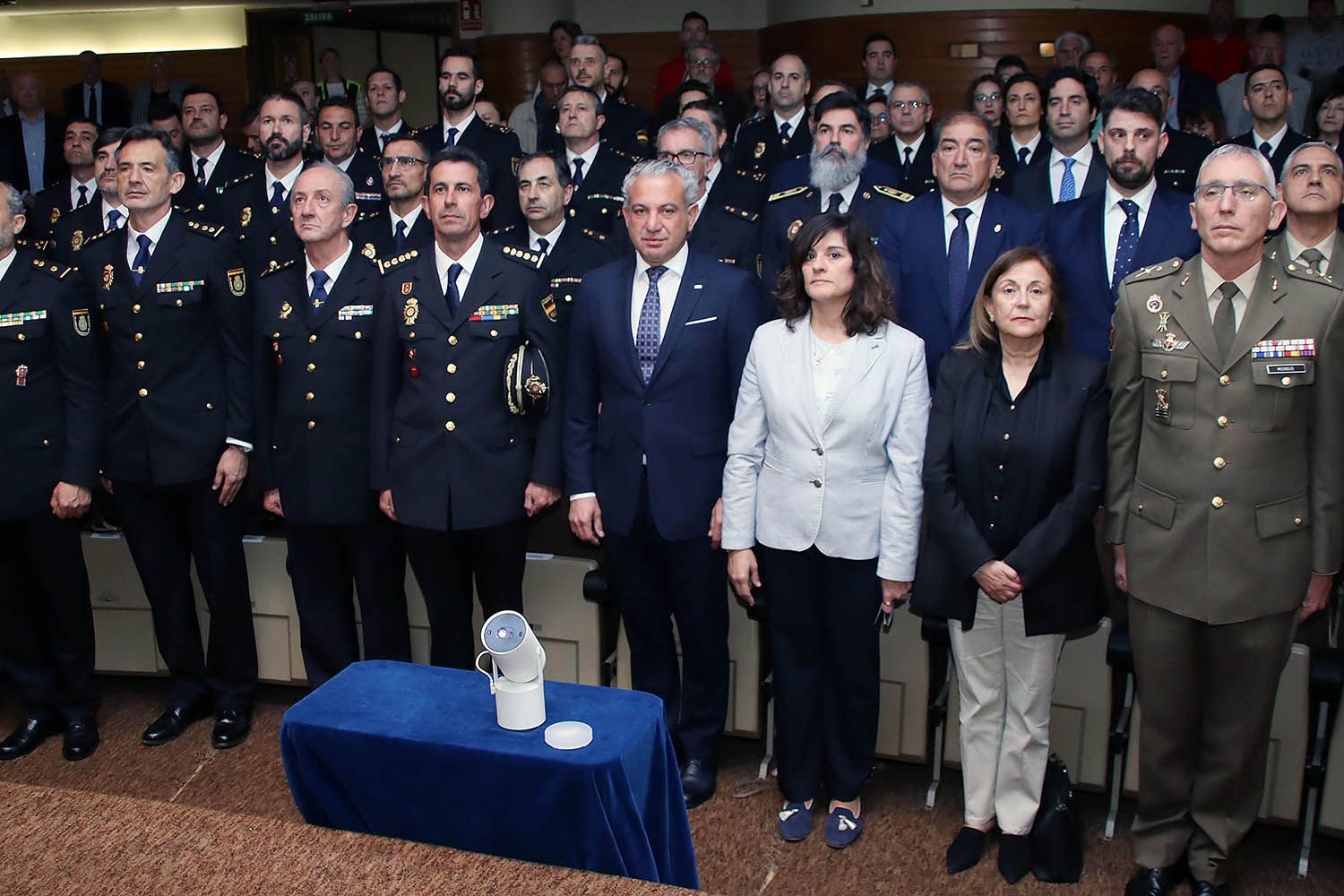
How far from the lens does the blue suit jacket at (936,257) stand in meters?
3.51

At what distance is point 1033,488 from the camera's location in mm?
2746

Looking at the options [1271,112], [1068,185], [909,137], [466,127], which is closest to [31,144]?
[466,127]

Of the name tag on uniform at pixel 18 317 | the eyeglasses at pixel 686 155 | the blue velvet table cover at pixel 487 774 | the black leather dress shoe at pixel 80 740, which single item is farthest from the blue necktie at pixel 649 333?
the black leather dress shoe at pixel 80 740

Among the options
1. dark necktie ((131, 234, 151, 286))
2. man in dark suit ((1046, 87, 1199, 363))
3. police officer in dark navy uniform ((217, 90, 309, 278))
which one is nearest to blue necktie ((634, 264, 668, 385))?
man in dark suit ((1046, 87, 1199, 363))

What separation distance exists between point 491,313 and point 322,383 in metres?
0.53

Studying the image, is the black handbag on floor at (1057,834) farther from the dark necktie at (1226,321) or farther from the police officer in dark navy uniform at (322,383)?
the police officer in dark navy uniform at (322,383)

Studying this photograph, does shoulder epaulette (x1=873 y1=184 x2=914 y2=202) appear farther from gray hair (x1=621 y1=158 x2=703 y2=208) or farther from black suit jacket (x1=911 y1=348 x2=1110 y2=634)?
black suit jacket (x1=911 y1=348 x2=1110 y2=634)

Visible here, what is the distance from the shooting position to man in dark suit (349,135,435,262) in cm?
431

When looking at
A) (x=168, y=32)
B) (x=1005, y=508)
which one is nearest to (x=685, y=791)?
(x=1005, y=508)

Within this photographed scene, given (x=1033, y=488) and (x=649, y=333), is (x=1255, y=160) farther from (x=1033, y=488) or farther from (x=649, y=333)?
(x=649, y=333)

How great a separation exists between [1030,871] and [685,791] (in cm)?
89

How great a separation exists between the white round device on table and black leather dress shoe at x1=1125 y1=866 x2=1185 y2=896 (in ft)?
4.65

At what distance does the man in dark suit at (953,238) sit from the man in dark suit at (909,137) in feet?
5.58

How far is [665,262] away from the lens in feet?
10.4
